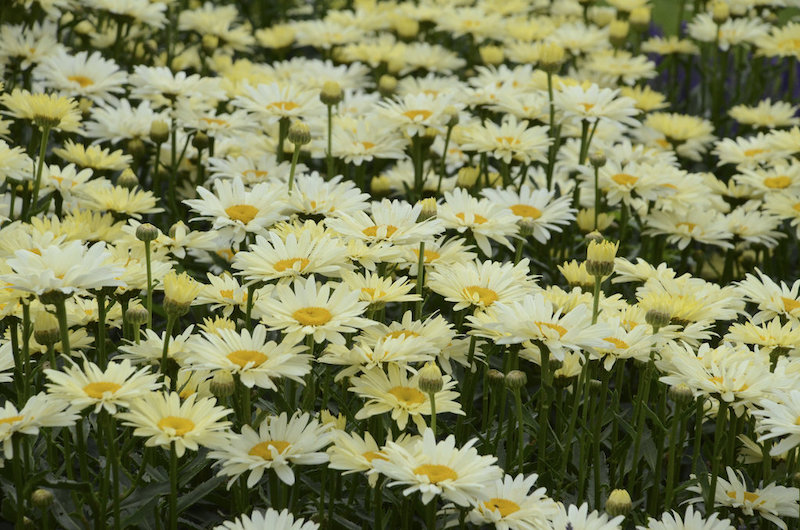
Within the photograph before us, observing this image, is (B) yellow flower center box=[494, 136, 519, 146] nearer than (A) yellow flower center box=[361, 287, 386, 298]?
No

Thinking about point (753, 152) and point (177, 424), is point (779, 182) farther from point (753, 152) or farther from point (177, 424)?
point (177, 424)

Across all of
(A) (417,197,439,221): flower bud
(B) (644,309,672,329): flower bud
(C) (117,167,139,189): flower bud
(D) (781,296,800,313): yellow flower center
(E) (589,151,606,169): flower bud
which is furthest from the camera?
(E) (589,151,606,169): flower bud

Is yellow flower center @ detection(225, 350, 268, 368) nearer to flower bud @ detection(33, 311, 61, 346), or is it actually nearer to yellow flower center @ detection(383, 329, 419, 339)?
yellow flower center @ detection(383, 329, 419, 339)

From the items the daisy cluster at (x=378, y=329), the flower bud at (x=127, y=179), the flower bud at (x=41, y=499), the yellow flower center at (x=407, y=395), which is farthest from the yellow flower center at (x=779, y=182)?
the flower bud at (x=41, y=499)

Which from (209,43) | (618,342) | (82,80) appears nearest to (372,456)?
(618,342)

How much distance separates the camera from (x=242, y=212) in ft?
8.39

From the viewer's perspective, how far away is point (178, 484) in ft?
6.72

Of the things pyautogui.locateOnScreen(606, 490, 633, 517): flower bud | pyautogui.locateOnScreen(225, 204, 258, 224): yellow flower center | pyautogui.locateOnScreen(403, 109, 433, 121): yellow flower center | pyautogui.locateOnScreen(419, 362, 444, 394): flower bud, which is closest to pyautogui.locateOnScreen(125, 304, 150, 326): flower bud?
pyautogui.locateOnScreen(225, 204, 258, 224): yellow flower center

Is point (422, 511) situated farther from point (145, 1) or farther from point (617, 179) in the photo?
point (145, 1)

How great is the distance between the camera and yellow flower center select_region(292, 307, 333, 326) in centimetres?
206

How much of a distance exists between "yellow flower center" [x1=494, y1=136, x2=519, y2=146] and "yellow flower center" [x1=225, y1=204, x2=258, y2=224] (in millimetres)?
1193

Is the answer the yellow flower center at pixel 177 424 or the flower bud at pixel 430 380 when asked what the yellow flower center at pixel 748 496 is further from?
the yellow flower center at pixel 177 424

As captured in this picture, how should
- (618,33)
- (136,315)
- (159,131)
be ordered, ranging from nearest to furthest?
(136,315) < (159,131) < (618,33)

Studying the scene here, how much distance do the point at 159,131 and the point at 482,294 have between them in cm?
159
